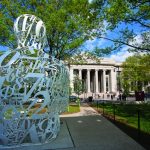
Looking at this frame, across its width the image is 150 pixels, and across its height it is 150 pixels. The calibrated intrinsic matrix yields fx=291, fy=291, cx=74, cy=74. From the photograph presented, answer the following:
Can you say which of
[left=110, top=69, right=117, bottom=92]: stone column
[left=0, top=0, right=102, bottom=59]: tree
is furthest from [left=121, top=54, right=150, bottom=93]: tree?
[left=110, top=69, right=117, bottom=92]: stone column

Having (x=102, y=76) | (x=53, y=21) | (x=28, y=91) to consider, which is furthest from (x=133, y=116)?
(x=102, y=76)

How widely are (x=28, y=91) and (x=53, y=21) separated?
15.8 metres

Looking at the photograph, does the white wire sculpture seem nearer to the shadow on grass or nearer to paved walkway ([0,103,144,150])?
paved walkway ([0,103,144,150])

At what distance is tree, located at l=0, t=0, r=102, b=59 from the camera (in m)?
26.3

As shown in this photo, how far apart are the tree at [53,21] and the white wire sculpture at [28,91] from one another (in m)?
13.5

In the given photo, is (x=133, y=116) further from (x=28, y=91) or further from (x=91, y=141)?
(x=28, y=91)

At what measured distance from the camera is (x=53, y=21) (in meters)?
26.0

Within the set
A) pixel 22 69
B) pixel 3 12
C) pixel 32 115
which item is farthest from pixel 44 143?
pixel 3 12

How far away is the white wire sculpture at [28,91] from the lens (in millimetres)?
10664

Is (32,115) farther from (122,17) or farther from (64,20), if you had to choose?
(64,20)

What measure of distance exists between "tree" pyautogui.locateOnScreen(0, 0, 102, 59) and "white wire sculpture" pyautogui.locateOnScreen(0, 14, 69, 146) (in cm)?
1349

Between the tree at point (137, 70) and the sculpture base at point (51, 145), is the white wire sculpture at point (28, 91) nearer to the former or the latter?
the sculpture base at point (51, 145)

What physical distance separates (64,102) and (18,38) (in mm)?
3580

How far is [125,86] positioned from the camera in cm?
6900
